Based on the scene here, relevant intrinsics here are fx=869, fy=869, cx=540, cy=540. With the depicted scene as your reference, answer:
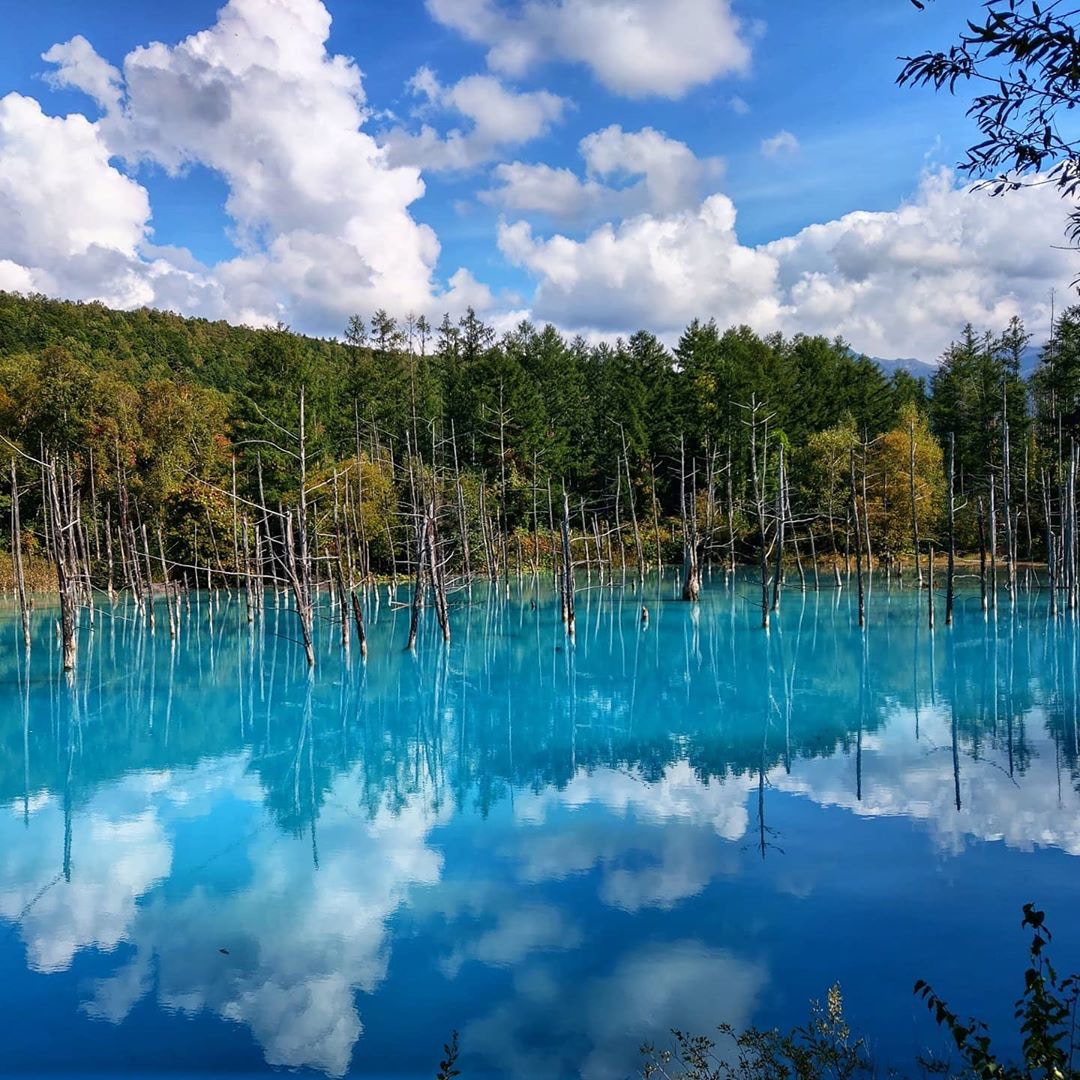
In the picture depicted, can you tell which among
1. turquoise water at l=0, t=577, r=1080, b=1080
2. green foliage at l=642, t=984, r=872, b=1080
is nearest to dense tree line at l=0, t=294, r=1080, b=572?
→ turquoise water at l=0, t=577, r=1080, b=1080

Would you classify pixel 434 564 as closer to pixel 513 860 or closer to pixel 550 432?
pixel 513 860

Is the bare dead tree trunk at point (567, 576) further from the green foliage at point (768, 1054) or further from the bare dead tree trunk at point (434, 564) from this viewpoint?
the green foliage at point (768, 1054)

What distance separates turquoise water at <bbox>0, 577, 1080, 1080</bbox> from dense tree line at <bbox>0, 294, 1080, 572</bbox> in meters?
11.4

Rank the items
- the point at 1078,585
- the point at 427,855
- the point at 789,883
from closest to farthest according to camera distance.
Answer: the point at 789,883, the point at 427,855, the point at 1078,585

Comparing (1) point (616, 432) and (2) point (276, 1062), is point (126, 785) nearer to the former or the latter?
(2) point (276, 1062)

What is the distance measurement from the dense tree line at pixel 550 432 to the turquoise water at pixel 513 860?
37.3 feet

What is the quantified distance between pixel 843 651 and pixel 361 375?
36656 mm

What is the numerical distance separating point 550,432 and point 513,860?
41.7 m

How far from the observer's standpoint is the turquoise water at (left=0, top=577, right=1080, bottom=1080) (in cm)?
621

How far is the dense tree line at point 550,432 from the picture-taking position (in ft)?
121

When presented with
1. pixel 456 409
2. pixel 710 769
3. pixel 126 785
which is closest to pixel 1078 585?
pixel 710 769

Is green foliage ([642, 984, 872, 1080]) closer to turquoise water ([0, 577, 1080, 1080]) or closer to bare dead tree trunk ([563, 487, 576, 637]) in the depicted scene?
turquoise water ([0, 577, 1080, 1080])

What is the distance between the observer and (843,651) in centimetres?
2212

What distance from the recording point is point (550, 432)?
→ 49719 mm
